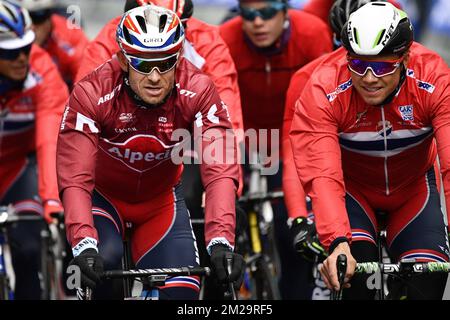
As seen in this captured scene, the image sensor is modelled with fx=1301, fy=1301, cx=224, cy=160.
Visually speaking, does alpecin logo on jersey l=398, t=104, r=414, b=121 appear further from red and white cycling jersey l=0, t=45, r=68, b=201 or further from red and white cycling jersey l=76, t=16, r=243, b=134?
red and white cycling jersey l=0, t=45, r=68, b=201

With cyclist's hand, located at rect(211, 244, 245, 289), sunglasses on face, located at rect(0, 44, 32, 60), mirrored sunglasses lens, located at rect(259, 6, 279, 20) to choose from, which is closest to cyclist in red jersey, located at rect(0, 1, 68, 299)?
sunglasses on face, located at rect(0, 44, 32, 60)

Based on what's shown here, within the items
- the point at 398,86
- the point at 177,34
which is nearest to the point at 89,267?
the point at 177,34

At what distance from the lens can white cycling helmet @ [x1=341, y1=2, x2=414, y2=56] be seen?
7.63 meters

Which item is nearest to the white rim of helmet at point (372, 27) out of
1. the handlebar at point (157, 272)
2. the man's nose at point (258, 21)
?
the handlebar at point (157, 272)

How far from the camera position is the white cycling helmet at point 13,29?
385 inches

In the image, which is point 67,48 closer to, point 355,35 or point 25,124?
point 25,124

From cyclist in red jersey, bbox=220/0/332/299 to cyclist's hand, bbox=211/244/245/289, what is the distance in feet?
9.57

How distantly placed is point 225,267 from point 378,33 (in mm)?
1685

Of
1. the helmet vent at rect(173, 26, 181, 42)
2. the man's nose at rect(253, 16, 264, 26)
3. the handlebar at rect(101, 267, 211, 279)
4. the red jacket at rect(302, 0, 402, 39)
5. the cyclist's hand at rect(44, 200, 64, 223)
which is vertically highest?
the red jacket at rect(302, 0, 402, 39)

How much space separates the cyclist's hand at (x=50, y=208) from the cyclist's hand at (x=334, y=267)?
2.58m

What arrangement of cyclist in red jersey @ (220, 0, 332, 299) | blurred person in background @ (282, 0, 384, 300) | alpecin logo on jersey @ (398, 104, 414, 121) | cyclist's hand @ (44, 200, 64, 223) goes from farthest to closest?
1. cyclist in red jersey @ (220, 0, 332, 299)
2. cyclist's hand @ (44, 200, 64, 223)
3. blurred person in background @ (282, 0, 384, 300)
4. alpecin logo on jersey @ (398, 104, 414, 121)

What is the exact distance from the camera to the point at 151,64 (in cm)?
761

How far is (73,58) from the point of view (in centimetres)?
1190

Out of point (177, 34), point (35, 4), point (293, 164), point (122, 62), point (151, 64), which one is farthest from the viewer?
point (35, 4)
